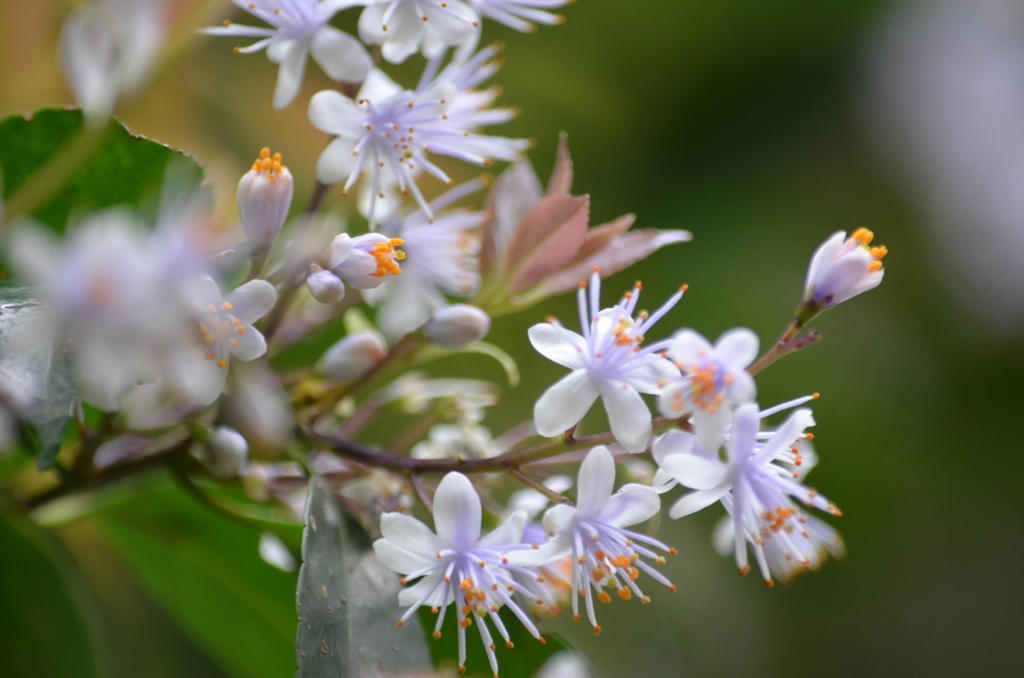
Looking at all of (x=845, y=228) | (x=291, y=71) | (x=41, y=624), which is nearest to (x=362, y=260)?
(x=291, y=71)

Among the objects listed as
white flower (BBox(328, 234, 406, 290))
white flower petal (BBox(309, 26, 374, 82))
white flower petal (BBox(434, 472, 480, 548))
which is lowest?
white flower petal (BBox(434, 472, 480, 548))

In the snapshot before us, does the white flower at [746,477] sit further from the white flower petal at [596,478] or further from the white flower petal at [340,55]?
the white flower petal at [340,55]

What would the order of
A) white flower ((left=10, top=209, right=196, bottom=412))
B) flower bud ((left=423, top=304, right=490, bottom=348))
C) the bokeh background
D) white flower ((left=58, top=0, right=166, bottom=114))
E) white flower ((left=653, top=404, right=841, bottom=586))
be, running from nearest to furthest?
white flower ((left=10, top=209, right=196, bottom=412)) < white flower ((left=653, top=404, right=841, bottom=586)) < flower bud ((left=423, top=304, right=490, bottom=348)) < white flower ((left=58, top=0, right=166, bottom=114)) < the bokeh background

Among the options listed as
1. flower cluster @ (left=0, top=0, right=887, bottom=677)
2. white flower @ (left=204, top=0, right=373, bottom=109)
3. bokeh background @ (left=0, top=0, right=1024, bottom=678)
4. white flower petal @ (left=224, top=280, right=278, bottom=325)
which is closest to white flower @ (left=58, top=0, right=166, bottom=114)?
flower cluster @ (left=0, top=0, right=887, bottom=677)

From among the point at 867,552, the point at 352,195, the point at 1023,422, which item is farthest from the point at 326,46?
the point at 1023,422

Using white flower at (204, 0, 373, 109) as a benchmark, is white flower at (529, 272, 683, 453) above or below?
below

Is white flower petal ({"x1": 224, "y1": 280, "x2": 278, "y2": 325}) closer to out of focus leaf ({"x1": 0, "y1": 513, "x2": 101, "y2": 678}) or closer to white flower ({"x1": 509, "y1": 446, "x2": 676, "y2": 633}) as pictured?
white flower ({"x1": 509, "y1": 446, "x2": 676, "y2": 633})

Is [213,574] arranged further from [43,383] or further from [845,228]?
[845,228]
